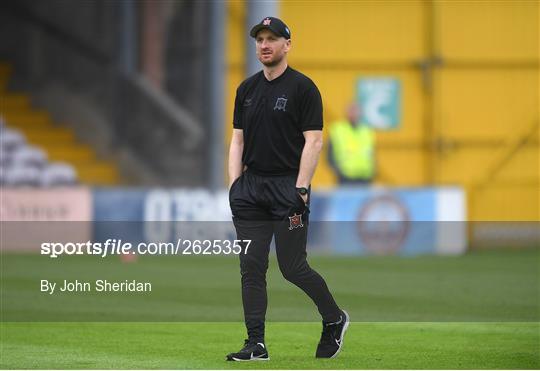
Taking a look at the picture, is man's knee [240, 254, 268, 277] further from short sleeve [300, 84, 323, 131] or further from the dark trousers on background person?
short sleeve [300, 84, 323, 131]

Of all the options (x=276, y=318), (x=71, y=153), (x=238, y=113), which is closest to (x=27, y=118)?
(x=71, y=153)

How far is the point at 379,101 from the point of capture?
24.2 m

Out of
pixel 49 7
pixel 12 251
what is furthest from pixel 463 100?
pixel 12 251

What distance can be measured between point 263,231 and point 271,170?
14.5 inches

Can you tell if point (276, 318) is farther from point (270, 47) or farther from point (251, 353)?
point (270, 47)

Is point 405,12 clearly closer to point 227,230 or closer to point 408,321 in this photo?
point 227,230

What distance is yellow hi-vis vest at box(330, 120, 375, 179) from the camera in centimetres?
2005

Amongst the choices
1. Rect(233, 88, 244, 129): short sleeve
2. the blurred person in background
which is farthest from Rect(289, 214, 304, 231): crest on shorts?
the blurred person in background

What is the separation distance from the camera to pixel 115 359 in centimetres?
859

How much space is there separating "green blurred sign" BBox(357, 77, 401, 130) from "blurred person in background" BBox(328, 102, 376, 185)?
397cm

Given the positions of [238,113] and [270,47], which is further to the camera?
[238,113]

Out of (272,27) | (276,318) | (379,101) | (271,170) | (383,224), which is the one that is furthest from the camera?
(379,101)
